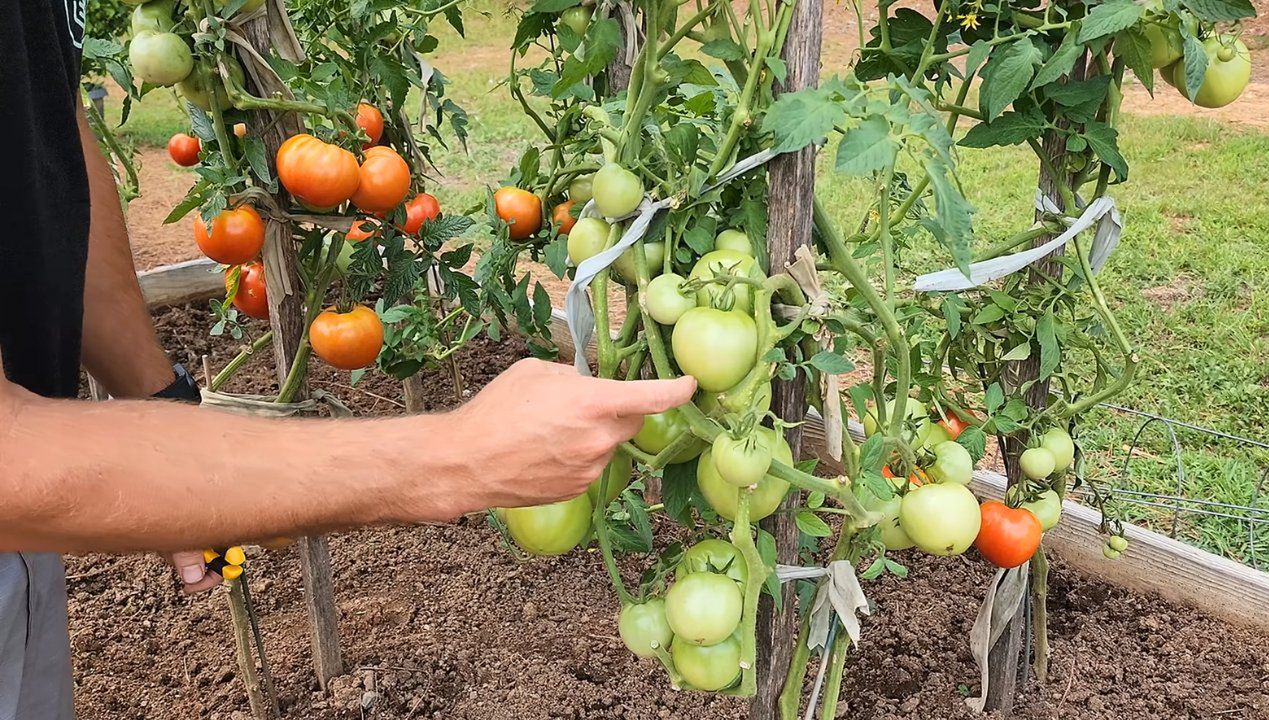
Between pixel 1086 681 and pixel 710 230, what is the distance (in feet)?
4.81

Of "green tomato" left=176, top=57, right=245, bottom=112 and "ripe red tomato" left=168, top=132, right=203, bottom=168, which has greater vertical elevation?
"green tomato" left=176, top=57, right=245, bottom=112

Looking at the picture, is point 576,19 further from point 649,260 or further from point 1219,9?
point 1219,9

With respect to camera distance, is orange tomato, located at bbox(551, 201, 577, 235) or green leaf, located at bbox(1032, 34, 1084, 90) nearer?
green leaf, located at bbox(1032, 34, 1084, 90)

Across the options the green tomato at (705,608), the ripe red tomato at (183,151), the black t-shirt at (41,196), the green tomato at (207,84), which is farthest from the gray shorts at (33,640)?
the ripe red tomato at (183,151)

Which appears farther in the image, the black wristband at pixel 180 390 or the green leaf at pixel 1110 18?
the black wristband at pixel 180 390

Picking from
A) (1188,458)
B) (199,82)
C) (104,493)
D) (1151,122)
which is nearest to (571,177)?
(199,82)

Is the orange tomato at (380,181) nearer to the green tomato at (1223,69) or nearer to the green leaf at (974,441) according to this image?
the green leaf at (974,441)

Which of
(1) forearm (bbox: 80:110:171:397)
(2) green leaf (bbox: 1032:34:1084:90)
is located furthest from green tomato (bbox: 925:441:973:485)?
(1) forearm (bbox: 80:110:171:397)

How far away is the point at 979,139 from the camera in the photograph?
5.11 ft

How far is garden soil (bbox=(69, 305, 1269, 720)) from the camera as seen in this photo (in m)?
2.08

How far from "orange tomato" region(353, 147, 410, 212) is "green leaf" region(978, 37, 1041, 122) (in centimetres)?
111

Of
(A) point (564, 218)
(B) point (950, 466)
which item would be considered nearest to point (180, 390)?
(A) point (564, 218)

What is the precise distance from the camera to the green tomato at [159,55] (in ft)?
5.30

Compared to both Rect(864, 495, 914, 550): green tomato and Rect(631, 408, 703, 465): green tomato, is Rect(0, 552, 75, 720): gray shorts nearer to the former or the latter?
Rect(631, 408, 703, 465): green tomato
